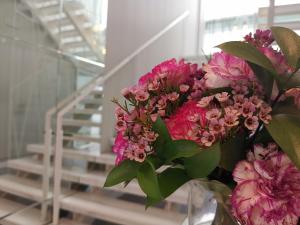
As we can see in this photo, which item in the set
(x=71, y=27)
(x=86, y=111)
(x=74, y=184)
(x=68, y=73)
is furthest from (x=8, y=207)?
(x=71, y=27)

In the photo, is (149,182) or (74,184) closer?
(149,182)

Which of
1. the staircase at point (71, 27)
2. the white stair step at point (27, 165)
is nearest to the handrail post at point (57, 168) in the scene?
the white stair step at point (27, 165)

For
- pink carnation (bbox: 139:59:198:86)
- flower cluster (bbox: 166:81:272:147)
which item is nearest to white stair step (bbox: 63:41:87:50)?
pink carnation (bbox: 139:59:198:86)

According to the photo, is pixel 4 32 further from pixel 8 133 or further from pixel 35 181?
pixel 35 181

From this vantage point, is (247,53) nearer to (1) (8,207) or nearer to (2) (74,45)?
(1) (8,207)

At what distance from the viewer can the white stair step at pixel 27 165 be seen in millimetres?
2515

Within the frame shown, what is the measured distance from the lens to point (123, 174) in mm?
406

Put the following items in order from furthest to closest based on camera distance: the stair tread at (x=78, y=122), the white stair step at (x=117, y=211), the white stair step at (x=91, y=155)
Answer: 1. the stair tread at (x=78, y=122)
2. the white stair step at (x=91, y=155)
3. the white stair step at (x=117, y=211)

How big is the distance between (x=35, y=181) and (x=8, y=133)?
2.25 feet

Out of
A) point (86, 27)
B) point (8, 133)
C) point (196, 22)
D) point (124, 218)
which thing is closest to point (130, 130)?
point (124, 218)

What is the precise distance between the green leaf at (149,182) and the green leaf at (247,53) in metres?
0.19

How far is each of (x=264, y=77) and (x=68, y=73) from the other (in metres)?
2.61

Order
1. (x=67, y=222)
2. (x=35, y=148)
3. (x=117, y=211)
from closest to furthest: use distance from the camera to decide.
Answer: (x=117, y=211)
(x=67, y=222)
(x=35, y=148)

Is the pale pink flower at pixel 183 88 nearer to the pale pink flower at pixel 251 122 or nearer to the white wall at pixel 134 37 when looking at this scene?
the pale pink flower at pixel 251 122
